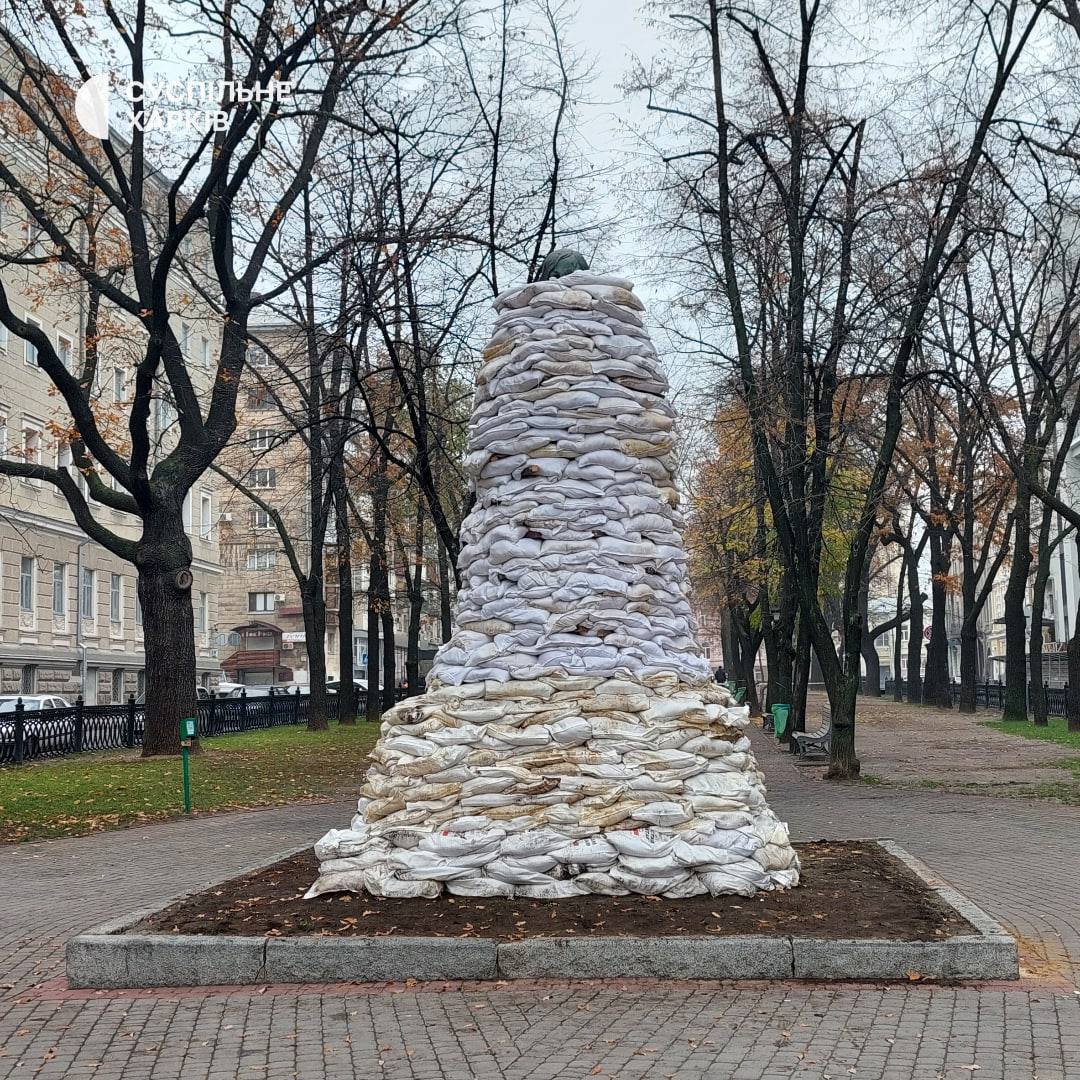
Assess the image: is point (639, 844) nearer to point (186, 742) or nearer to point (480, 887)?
Answer: point (480, 887)

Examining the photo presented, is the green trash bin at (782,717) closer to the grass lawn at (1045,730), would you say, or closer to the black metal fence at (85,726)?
the grass lawn at (1045,730)

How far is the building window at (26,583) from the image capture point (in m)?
37.0

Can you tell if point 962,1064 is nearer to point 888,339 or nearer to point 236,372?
point 888,339

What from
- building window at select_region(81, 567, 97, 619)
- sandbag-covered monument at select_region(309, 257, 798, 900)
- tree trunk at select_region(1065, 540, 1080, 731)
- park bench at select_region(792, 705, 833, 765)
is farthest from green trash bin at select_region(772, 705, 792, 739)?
building window at select_region(81, 567, 97, 619)

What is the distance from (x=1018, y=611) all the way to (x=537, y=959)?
87.0ft

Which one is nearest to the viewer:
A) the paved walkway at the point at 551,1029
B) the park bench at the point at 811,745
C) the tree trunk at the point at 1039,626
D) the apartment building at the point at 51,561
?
the paved walkway at the point at 551,1029

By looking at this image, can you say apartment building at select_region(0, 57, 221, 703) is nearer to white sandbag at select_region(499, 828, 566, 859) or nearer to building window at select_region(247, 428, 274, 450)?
building window at select_region(247, 428, 274, 450)

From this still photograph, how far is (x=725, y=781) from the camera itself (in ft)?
26.5

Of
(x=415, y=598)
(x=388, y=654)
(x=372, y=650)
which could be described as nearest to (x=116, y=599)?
(x=388, y=654)

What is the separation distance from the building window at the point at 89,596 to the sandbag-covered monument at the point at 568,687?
34706 mm

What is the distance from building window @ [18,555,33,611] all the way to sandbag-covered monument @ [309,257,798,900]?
3095cm

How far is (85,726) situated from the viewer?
79.6ft

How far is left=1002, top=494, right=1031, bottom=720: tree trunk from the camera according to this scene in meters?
28.6

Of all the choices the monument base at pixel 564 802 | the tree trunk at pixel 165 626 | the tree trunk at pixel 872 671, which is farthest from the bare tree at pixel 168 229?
the tree trunk at pixel 872 671
